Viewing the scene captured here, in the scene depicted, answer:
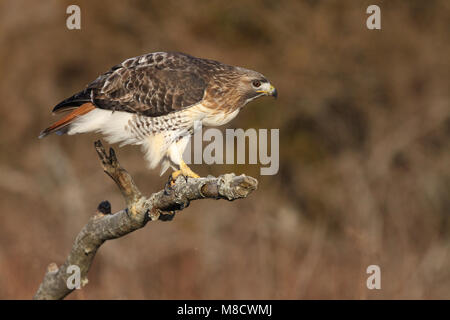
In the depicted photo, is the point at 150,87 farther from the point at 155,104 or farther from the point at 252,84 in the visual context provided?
the point at 252,84

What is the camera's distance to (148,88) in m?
4.02

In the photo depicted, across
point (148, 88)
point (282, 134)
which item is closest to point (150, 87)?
point (148, 88)

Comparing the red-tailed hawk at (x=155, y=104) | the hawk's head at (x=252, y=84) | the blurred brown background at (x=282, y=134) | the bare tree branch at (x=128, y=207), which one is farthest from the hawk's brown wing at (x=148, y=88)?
the blurred brown background at (x=282, y=134)

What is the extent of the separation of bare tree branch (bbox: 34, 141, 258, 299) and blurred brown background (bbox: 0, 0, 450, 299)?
4.67 m

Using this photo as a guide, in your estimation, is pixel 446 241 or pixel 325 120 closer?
pixel 446 241

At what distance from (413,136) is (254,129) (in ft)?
8.38

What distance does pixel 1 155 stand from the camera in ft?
40.2

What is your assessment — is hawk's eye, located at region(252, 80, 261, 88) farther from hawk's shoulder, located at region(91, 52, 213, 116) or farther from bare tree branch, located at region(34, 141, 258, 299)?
bare tree branch, located at region(34, 141, 258, 299)

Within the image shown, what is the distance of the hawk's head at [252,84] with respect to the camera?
4.25m

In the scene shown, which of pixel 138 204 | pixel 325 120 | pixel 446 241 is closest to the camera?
pixel 138 204

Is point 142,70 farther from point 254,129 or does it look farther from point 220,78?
point 254,129

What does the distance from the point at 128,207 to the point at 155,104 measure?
0.80 meters

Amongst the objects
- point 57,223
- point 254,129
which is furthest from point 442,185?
point 57,223

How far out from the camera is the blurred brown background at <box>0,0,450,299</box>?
9516mm
